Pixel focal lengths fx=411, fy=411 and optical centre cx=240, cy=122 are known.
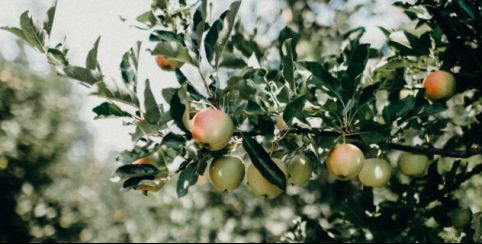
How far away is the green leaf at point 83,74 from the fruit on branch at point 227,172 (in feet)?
1.58

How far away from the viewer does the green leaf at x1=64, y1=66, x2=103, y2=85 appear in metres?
1.12

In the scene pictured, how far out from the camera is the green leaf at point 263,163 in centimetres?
124

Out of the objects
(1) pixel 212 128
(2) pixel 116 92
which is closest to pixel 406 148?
(1) pixel 212 128

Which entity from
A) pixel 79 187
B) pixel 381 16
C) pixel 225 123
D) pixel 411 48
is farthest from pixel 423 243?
pixel 79 187

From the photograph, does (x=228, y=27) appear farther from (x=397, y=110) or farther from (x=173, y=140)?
(x=397, y=110)

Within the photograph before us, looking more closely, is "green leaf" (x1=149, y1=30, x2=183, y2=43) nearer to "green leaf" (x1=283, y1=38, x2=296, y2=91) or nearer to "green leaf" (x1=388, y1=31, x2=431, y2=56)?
"green leaf" (x1=283, y1=38, x2=296, y2=91)

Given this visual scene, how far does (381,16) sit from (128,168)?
3036 millimetres

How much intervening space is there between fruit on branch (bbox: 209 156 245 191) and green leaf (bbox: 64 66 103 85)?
1.58ft

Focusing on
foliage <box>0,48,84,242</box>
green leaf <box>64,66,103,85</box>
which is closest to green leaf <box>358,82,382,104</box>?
green leaf <box>64,66,103,85</box>

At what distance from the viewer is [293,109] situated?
1258mm

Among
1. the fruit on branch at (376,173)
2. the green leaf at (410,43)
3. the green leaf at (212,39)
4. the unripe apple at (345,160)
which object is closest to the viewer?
the green leaf at (212,39)

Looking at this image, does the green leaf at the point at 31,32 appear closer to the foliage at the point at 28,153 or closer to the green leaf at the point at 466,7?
Answer: the green leaf at the point at 466,7

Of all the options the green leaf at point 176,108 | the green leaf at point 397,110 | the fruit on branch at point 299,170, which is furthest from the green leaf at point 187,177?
the green leaf at point 397,110

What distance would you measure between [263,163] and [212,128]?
20 cm
